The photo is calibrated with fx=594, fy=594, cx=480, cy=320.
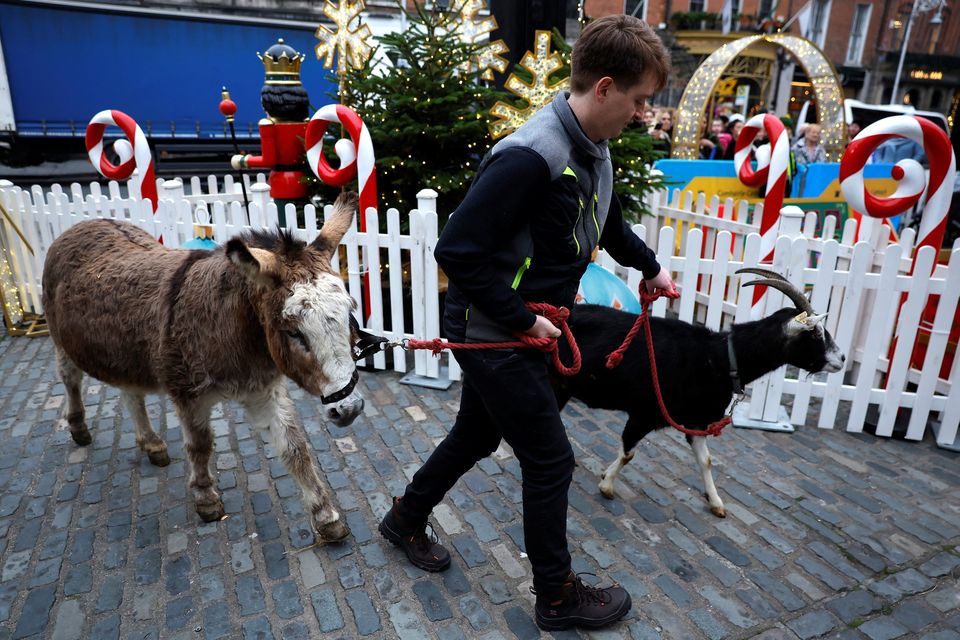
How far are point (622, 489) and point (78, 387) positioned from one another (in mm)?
3581

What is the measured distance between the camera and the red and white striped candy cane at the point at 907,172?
4.16m

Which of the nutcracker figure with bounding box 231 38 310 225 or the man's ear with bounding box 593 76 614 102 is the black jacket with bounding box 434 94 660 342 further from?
the nutcracker figure with bounding box 231 38 310 225

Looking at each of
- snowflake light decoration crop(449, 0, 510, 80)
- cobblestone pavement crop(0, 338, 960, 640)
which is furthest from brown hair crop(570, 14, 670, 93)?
snowflake light decoration crop(449, 0, 510, 80)

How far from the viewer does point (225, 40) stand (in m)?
17.5

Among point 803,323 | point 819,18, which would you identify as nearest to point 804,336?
point 803,323

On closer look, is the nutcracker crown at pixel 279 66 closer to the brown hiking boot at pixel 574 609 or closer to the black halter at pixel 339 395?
the black halter at pixel 339 395

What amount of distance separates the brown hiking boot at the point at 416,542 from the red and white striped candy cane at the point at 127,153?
454cm

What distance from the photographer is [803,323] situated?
319cm

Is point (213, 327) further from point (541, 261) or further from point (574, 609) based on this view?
point (574, 609)

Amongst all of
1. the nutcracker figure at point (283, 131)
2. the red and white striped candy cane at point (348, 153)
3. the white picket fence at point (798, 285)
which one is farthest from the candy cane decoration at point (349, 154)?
the nutcracker figure at point (283, 131)

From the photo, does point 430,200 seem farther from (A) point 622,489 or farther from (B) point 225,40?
(B) point 225,40

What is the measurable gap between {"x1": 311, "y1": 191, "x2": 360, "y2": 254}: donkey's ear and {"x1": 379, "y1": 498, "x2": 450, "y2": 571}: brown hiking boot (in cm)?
130

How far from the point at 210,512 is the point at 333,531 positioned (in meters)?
0.75

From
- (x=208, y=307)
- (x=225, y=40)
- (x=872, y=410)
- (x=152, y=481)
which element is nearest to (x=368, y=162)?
(x=208, y=307)
